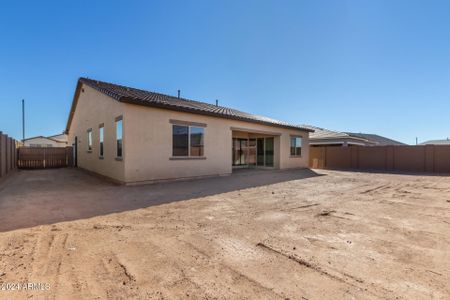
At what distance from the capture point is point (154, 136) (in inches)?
364

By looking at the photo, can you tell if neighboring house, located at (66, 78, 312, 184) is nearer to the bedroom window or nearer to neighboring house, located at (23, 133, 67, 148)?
the bedroom window

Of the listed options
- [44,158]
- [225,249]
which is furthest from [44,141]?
[225,249]

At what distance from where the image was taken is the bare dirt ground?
7.60 feet

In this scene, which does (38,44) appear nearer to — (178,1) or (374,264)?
(178,1)

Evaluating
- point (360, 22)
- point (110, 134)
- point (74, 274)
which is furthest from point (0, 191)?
point (360, 22)

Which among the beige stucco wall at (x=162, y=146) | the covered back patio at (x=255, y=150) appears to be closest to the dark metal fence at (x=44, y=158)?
the beige stucco wall at (x=162, y=146)

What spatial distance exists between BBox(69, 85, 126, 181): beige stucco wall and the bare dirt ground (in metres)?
3.83

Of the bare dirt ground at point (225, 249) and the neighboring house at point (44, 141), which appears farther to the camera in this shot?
the neighboring house at point (44, 141)

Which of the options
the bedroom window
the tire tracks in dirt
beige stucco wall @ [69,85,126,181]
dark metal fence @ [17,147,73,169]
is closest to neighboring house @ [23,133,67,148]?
dark metal fence @ [17,147,73,169]

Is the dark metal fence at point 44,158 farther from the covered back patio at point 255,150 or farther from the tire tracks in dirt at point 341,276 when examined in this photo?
the tire tracks in dirt at point 341,276

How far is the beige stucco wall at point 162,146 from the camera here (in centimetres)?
872

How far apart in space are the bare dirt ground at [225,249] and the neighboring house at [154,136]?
3.09 metres

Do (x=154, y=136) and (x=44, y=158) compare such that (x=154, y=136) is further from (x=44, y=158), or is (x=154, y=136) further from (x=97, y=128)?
(x=44, y=158)

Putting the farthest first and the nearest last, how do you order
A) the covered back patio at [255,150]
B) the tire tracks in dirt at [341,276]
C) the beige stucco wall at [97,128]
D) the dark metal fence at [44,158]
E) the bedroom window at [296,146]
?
1. the bedroom window at [296,146]
2. the dark metal fence at [44,158]
3. the covered back patio at [255,150]
4. the beige stucco wall at [97,128]
5. the tire tracks in dirt at [341,276]
